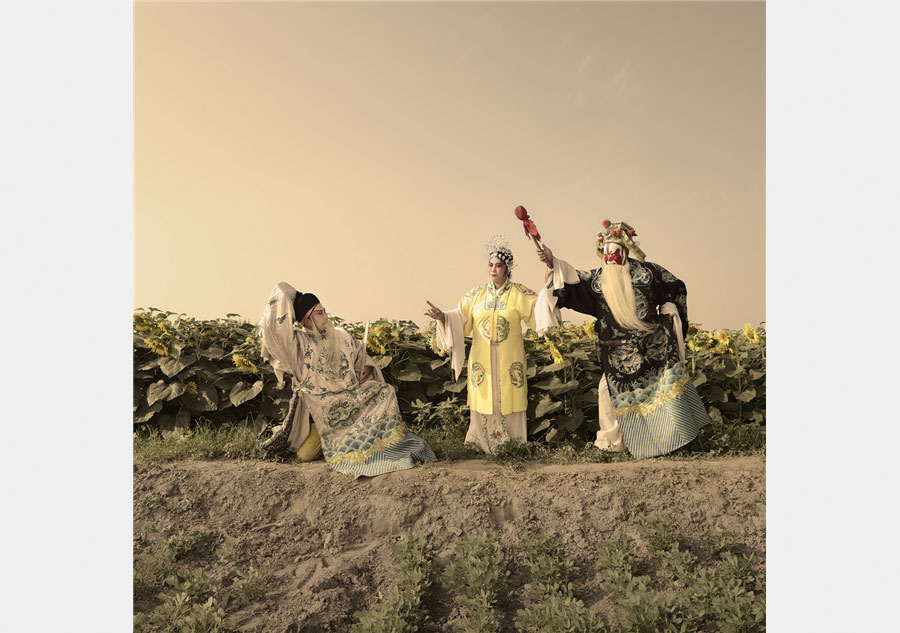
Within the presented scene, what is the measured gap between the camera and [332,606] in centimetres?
366

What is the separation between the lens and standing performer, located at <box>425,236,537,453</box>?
5301mm

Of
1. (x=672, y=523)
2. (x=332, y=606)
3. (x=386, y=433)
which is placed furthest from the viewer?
(x=386, y=433)

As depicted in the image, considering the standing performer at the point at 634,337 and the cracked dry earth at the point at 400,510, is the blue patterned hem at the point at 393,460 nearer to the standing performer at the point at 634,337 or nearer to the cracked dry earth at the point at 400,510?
the cracked dry earth at the point at 400,510

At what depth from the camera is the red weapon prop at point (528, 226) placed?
195 inches

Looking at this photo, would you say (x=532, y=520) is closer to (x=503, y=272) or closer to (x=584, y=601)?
(x=584, y=601)

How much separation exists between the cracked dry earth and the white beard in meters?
1.15

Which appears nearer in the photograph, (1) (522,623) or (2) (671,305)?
(1) (522,623)

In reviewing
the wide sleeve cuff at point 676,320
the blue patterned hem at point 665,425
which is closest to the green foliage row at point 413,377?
the blue patterned hem at point 665,425

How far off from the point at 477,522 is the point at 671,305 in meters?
2.49

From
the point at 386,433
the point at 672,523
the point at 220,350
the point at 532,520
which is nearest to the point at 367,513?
Answer: the point at 386,433

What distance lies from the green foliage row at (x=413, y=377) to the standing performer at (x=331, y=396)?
0.81 metres

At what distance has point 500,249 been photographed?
17.5ft

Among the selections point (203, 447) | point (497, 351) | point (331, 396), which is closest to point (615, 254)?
point (497, 351)

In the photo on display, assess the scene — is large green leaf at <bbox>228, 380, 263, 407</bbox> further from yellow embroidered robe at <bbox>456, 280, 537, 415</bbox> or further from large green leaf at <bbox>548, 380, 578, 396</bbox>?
large green leaf at <bbox>548, 380, 578, 396</bbox>
